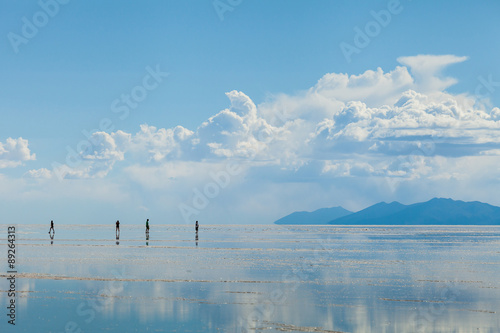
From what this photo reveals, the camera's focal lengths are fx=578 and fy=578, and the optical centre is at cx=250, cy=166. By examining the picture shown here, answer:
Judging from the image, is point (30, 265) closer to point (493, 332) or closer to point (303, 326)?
point (303, 326)

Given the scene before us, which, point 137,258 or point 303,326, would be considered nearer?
point 303,326

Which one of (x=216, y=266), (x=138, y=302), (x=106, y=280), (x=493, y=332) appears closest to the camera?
(x=493, y=332)

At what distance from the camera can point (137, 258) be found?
5272cm

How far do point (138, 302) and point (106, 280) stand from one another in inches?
359

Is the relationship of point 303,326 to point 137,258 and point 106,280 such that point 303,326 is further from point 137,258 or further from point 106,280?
point 137,258

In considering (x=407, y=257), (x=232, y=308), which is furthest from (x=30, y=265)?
(x=407, y=257)

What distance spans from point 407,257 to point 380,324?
3459 centimetres

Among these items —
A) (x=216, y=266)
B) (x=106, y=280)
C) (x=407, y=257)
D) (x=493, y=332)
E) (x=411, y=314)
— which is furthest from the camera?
(x=407, y=257)

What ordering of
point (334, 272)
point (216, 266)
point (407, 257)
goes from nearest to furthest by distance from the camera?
1. point (334, 272)
2. point (216, 266)
3. point (407, 257)

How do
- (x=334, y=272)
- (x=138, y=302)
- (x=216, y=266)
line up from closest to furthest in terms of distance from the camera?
(x=138, y=302), (x=334, y=272), (x=216, y=266)

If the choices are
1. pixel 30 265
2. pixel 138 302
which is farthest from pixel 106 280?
pixel 30 265

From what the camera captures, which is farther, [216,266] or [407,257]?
[407,257]

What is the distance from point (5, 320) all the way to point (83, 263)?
79.1 feet

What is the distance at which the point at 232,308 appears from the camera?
26.7 meters
